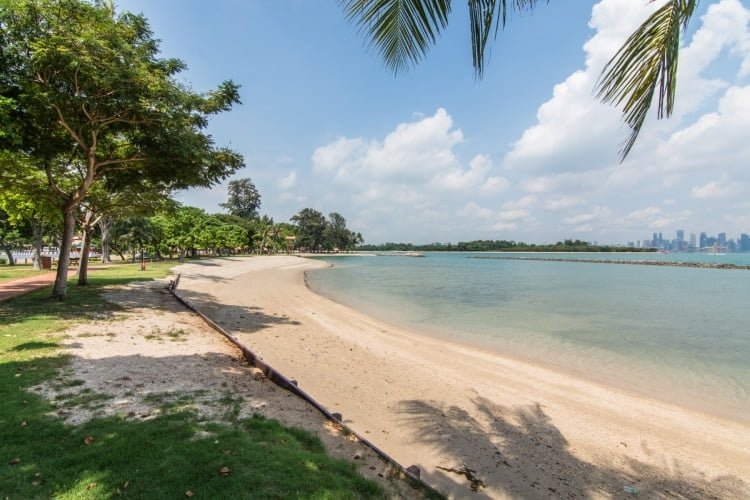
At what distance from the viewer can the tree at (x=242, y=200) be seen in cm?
8962

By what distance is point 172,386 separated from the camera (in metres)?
4.96

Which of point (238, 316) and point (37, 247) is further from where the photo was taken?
point (37, 247)

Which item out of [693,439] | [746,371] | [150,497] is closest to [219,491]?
[150,497]

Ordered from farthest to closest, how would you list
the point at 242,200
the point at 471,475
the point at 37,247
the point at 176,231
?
the point at 242,200
the point at 176,231
the point at 37,247
the point at 471,475

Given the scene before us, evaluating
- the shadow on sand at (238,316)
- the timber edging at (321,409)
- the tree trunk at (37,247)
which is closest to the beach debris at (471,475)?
the timber edging at (321,409)

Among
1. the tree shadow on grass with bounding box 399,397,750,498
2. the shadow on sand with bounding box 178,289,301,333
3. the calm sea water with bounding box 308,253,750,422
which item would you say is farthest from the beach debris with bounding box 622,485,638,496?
the shadow on sand with bounding box 178,289,301,333

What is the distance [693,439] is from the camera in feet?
17.8

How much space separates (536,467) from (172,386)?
491 centimetres

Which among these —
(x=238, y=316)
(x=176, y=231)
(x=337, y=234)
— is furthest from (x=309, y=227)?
(x=238, y=316)

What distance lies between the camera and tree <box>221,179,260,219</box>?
3529 inches

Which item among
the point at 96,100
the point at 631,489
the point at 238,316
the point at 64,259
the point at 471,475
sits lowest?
the point at 631,489

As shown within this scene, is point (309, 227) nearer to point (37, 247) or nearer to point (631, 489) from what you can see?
point (37, 247)

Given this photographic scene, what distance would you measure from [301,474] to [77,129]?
1092 cm

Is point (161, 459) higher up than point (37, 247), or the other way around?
point (37, 247)
